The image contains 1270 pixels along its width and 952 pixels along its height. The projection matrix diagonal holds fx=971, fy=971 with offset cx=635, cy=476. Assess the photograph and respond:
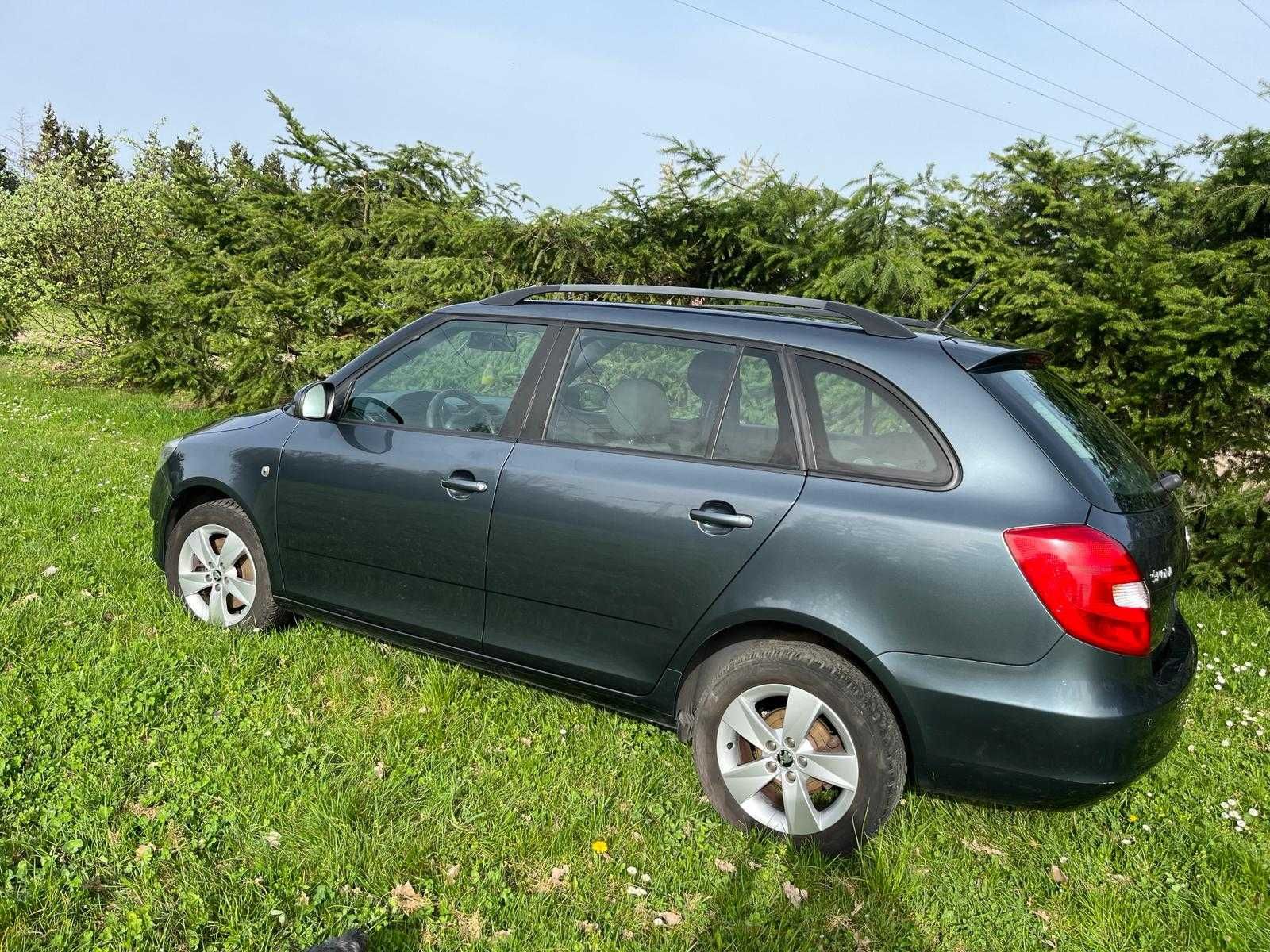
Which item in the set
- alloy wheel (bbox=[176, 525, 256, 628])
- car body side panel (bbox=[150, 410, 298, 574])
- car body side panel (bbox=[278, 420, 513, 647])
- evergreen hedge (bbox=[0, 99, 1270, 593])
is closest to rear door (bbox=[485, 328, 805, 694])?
car body side panel (bbox=[278, 420, 513, 647])

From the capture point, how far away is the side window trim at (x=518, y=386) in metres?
3.69

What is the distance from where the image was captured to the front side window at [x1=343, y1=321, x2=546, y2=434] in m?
3.97

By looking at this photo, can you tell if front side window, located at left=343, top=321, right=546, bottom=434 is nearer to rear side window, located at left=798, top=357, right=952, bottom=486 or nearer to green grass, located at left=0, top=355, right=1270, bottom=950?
green grass, located at left=0, top=355, right=1270, bottom=950

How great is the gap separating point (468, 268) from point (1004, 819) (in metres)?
6.69

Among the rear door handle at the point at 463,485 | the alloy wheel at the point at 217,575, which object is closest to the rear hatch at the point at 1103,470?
the rear door handle at the point at 463,485

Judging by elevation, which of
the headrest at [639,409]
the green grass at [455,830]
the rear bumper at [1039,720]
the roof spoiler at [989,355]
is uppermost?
the roof spoiler at [989,355]

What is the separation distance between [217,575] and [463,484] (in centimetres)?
165

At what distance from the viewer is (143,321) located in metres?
11.8

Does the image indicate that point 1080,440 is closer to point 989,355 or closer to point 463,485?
point 989,355

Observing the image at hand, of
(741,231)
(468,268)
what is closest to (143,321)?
(468,268)

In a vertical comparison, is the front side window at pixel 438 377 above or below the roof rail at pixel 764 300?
below

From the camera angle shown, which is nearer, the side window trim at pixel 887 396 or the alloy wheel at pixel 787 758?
the side window trim at pixel 887 396

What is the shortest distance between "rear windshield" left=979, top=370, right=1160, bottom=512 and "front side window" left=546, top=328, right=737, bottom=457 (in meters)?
0.93

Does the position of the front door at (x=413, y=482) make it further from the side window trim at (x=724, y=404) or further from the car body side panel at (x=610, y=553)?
the side window trim at (x=724, y=404)
